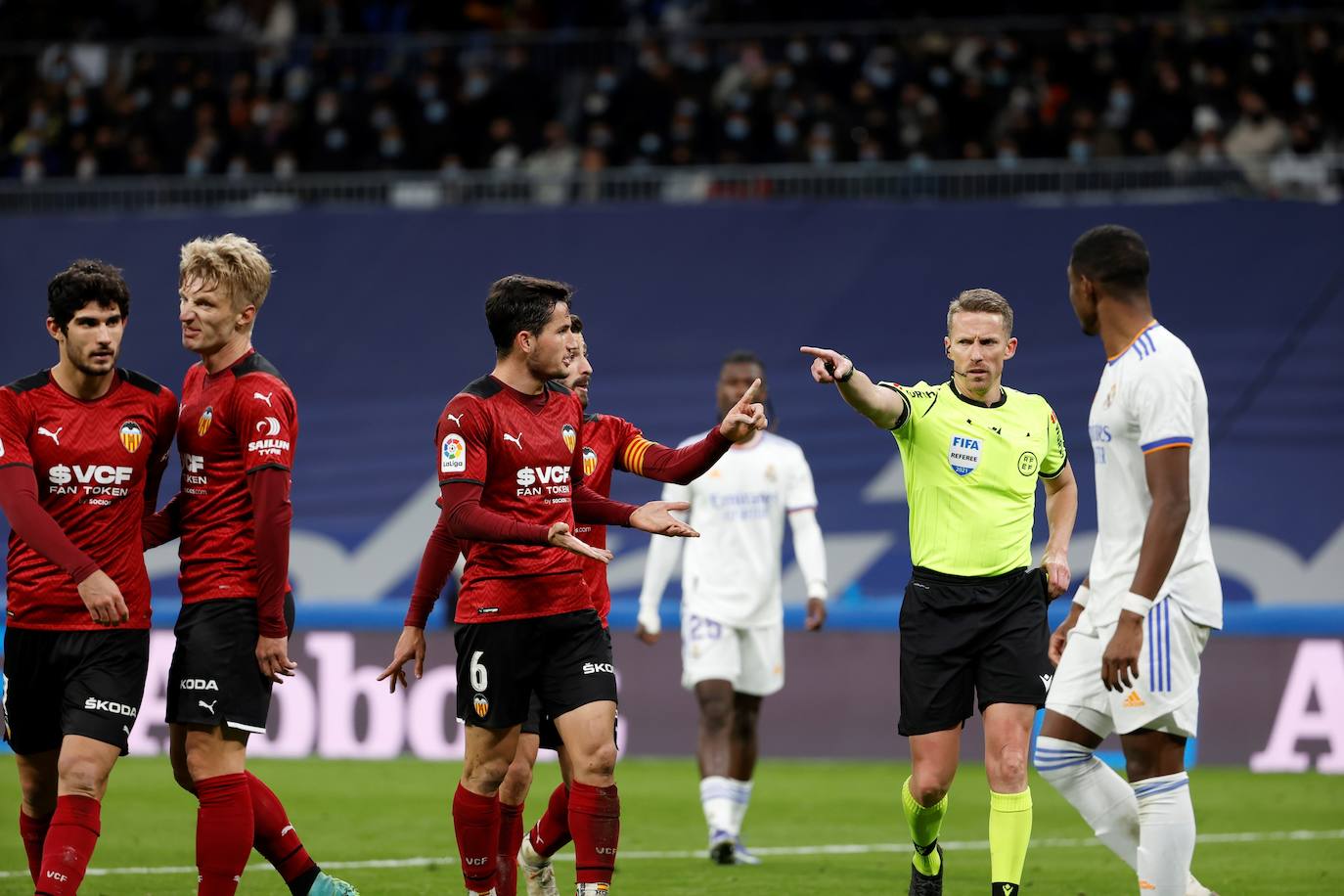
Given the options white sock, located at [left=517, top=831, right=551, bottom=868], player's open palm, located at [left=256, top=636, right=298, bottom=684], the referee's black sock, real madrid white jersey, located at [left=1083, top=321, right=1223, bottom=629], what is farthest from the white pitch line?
real madrid white jersey, located at [left=1083, top=321, right=1223, bottom=629]

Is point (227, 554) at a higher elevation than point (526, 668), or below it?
higher

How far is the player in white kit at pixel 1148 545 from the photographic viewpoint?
5574 millimetres

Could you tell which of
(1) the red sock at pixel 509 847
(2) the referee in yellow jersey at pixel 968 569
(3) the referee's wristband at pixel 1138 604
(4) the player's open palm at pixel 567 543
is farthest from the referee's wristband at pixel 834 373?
(1) the red sock at pixel 509 847

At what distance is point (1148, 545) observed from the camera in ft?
18.2

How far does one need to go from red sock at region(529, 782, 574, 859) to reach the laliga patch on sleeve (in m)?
1.66

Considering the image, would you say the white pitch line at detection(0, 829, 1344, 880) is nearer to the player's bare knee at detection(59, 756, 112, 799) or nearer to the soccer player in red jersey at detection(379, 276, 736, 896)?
the soccer player in red jersey at detection(379, 276, 736, 896)

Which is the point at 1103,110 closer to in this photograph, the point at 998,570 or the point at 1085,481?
the point at 1085,481

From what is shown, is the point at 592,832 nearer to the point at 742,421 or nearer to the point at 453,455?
the point at 453,455

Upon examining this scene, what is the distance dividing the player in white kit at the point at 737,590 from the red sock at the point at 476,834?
2890 mm

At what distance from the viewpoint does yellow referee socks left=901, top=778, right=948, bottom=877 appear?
7.00m

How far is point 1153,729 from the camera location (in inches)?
229

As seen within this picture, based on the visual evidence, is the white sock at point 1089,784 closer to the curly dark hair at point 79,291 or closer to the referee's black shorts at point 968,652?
the referee's black shorts at point 968,652

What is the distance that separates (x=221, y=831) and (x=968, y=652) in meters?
2.92

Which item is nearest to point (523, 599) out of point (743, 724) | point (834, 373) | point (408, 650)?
point (408, 650)
